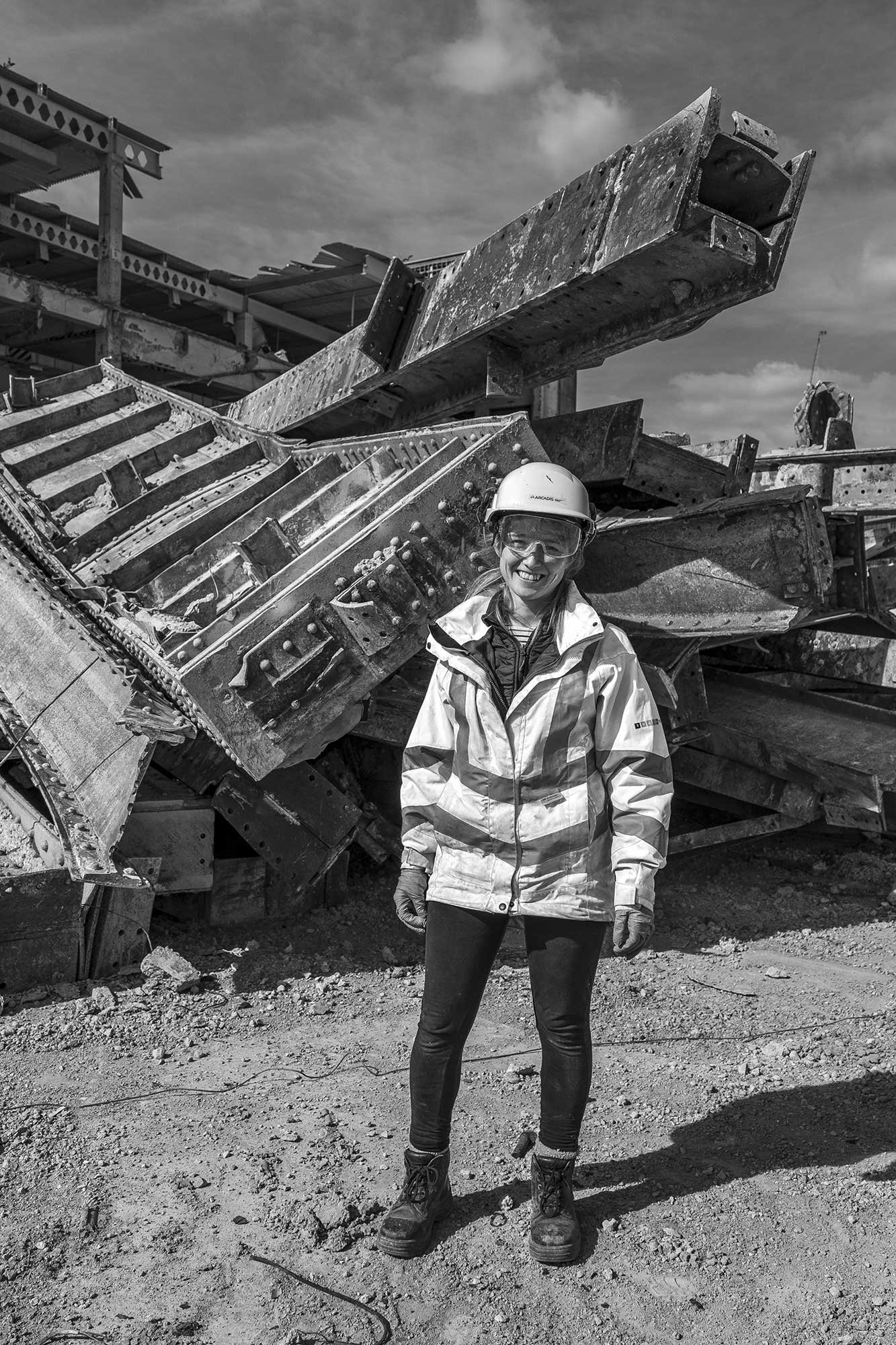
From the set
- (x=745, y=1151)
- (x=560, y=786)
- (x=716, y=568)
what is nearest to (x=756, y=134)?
(x=716, y=568)

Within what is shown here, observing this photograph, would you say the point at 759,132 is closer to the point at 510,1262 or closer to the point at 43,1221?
the point at 510,1262

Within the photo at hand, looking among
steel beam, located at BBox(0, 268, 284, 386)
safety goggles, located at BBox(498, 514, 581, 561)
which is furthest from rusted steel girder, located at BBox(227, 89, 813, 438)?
steel beam, located at BBox(0, 268, 284, 386)

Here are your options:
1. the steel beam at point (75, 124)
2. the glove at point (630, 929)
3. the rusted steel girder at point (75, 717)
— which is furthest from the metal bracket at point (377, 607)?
the steel beam at point (75, 124)

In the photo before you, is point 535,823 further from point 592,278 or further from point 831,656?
point 831,656

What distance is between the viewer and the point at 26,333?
16.9 metres

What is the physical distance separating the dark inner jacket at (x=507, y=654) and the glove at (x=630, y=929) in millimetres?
571

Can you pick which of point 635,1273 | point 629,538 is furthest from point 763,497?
point 635,1273

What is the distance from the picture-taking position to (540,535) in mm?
2771

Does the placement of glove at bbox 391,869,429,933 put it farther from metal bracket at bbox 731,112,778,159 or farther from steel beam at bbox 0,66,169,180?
steel beam at bbox 0,66,169,180

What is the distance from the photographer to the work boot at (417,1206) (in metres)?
2.64

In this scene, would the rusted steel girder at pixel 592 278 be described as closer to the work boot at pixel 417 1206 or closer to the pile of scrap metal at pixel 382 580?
the pile of scrap metal at pixel 382 580

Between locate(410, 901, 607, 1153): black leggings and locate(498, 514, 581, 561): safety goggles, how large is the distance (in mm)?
941

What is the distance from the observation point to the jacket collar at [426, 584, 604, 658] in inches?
104

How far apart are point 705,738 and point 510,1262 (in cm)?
368
